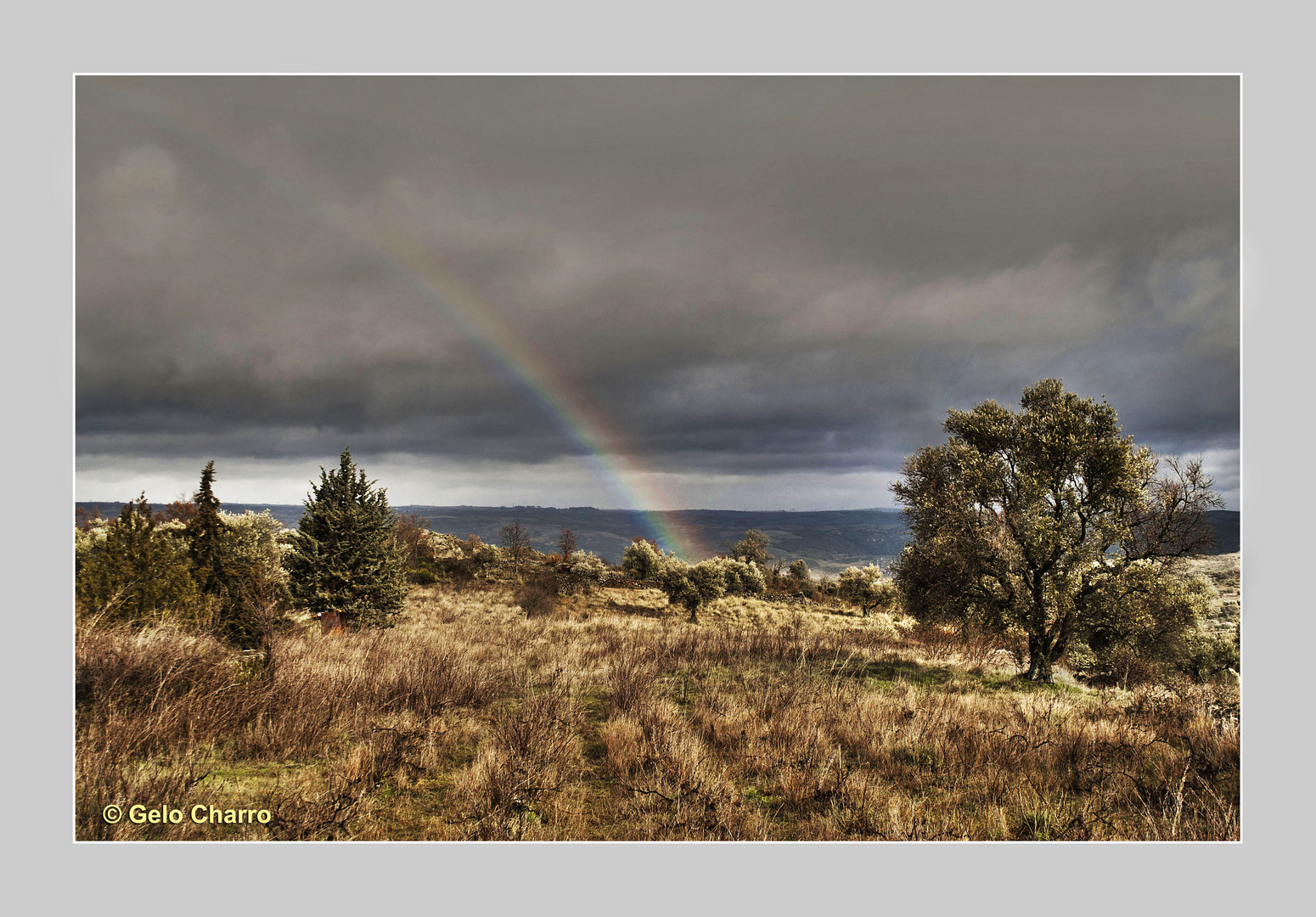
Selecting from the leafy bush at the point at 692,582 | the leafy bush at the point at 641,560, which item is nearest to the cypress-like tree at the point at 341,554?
the leafy bush at the point at 692,582

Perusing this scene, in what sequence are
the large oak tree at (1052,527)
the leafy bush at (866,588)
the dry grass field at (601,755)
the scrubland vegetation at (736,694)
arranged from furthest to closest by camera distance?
1. the leafy bush at (866,588)
2. the large oak tree at (1052,527)
3. the scrubland vegetation at (736,694)
4. the dry grass field at (601,755)

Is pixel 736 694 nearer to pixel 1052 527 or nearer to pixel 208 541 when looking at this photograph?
pixel 1052 527

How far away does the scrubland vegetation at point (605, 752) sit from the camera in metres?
4.12

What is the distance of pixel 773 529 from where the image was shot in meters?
138

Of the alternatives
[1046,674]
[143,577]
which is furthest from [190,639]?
[1046,674]

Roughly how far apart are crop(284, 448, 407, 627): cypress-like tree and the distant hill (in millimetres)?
790

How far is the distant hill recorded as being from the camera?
41.4ft

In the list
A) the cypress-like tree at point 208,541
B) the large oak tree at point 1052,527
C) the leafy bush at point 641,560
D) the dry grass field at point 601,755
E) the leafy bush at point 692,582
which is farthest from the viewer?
the leafy bush at point 641,560

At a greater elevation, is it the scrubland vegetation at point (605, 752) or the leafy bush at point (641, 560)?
the scrubland vegetation at point (605, 752)

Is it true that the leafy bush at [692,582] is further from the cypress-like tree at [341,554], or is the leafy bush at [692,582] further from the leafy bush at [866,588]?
the cypress-like tree at [341,554]

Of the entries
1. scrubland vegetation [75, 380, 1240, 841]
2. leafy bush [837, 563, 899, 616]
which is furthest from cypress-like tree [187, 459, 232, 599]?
leafy bush [837, 563, 899, 616]

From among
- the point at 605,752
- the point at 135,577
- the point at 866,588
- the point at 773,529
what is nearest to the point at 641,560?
the point at 866,588

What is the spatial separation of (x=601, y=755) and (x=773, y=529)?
137429 millimetres

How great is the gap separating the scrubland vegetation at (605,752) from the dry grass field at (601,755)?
2 centimetres
